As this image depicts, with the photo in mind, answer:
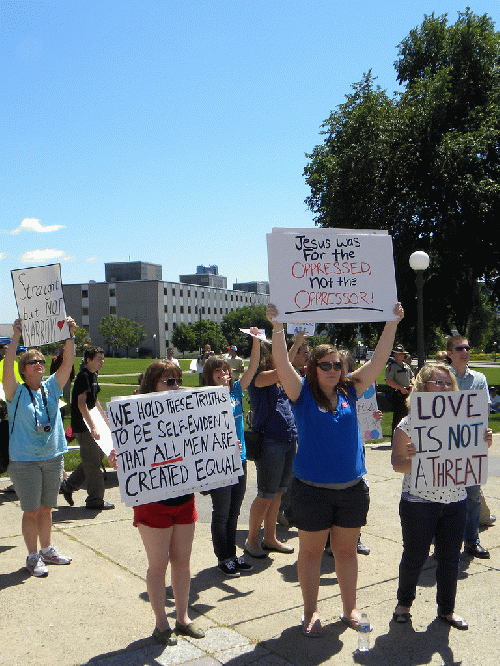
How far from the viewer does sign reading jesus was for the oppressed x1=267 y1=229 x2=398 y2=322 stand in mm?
4469

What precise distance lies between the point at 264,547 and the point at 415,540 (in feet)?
6.66

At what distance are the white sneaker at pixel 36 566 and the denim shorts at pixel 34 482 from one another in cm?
39

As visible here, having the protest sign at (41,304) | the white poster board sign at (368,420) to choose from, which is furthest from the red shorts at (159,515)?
the white poster board sign at (368,420)

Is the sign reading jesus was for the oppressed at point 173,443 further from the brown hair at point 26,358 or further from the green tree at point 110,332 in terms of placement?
the green tree at point 110,332

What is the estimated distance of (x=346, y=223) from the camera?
24453 mm

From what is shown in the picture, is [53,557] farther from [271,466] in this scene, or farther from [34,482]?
[271,466]

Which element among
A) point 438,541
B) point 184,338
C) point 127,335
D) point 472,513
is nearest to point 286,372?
point 438,541

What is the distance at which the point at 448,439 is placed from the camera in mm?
4215

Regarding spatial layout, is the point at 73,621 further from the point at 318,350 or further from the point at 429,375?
the point at 429,375

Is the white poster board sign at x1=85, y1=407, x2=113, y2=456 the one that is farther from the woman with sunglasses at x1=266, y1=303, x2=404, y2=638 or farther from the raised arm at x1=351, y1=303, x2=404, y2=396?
the raised arm at x1=351, y1=303, x2=404, y2=396

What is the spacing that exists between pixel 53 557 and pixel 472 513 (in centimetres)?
355

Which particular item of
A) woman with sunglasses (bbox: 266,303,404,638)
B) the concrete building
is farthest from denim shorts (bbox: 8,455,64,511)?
the concrete building

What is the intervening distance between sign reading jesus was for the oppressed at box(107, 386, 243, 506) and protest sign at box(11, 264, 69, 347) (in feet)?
7.07

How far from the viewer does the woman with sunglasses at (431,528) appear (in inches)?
163
